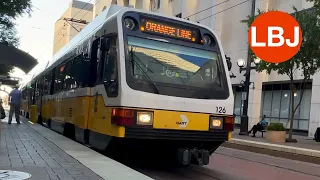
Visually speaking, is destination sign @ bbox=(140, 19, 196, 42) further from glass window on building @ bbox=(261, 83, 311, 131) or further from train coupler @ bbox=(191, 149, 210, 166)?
glass window on building @ bbox=(261, 83, 311, 131)

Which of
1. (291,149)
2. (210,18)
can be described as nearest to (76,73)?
(291,149)

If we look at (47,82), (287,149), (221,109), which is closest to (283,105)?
(287,149)

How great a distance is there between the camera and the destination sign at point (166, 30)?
834 cm

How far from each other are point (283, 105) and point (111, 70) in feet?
73.4

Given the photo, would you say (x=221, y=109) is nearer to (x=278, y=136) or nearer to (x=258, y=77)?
(x=278, y=136)

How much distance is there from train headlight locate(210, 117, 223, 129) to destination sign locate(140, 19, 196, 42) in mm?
1712

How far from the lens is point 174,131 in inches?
306

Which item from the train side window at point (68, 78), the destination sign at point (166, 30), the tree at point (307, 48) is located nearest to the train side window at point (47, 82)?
the train side window at point (68, 78)

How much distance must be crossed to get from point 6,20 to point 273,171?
1784 centimetres

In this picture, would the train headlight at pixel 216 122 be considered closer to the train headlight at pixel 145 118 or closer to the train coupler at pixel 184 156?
the train coupler at pixel 184 156

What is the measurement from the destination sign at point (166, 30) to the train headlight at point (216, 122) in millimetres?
1712

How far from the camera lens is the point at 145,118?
7566mm

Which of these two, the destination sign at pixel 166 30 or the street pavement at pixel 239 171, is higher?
the destination sign at pixel 166 30

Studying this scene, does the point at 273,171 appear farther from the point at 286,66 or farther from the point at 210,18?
the point at 210,18
